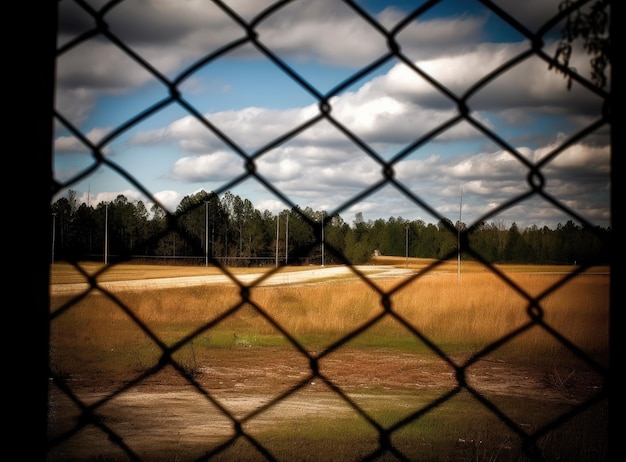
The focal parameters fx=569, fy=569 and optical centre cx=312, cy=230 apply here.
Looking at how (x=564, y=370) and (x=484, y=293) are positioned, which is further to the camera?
(x=484, y=293)

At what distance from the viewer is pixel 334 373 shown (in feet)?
30.0

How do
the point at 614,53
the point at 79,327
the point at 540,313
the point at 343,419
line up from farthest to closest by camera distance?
1. the point at 79,327
2. the point at 343,419
3. the point at 540,313
4. the point at 614,53

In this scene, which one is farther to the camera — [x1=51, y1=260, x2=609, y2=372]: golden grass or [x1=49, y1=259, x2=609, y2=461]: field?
[x1=51, y1=260, x2=609, y2=372]: golden grass

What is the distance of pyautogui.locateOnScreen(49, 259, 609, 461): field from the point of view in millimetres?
746

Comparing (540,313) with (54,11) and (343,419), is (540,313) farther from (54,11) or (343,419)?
(343,419)

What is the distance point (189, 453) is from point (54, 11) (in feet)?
15.6

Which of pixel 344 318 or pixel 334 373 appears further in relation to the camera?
pixel 344 318

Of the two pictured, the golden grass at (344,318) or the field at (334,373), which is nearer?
the field at (334,373)

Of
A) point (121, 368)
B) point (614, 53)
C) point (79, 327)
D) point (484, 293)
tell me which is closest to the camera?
point (614, 53)

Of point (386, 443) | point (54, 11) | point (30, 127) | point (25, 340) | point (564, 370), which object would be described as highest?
point (54, 11)

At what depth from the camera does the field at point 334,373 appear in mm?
746

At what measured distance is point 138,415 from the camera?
6.24m

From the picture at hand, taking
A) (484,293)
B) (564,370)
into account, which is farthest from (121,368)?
(484,293)

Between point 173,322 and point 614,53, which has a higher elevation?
point 614,53
